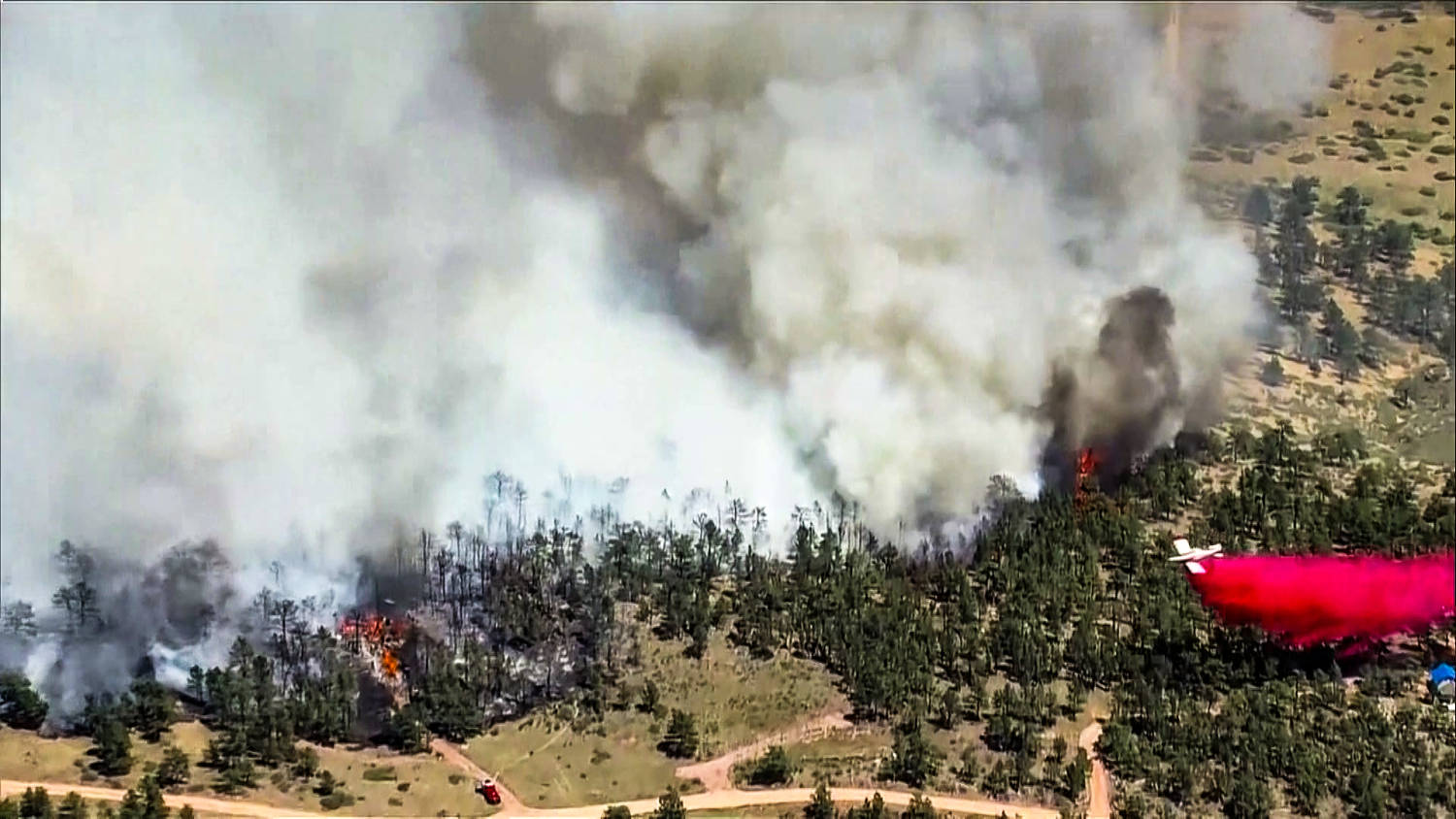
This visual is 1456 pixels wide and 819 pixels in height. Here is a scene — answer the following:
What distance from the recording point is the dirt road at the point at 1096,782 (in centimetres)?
1474

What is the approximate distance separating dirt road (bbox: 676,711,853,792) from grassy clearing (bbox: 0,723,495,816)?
1.99 meters

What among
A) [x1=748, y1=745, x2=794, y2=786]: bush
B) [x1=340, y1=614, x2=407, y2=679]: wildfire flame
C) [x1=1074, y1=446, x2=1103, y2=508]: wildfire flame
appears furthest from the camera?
[x1=1074, y1=446, x2=1103, y2=508]: wildfire flame

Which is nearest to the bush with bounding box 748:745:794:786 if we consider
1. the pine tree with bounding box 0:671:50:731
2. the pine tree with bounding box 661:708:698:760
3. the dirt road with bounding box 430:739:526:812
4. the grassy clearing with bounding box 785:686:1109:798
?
the grassy clearing with bounding box 785:686:1109:798

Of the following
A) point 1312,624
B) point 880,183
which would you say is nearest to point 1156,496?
point 1312,624

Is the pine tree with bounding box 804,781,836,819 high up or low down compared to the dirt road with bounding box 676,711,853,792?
down

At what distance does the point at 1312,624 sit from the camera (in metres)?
15.8

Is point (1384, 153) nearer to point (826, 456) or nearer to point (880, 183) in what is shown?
point (880, 183)

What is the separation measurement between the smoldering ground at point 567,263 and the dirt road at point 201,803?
8.40 ft

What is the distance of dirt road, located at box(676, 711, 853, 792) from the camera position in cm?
1527

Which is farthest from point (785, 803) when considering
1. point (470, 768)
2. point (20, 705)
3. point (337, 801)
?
point (20, 705)

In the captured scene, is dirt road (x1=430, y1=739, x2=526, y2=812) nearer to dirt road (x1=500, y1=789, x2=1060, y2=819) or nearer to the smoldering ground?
dirt road (x1=500, y1=789, x2=1060, y2=819)

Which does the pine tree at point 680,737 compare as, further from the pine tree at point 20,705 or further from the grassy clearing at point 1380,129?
the grassy clearing at point 1380,129

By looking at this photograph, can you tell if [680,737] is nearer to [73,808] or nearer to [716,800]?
[716,800]

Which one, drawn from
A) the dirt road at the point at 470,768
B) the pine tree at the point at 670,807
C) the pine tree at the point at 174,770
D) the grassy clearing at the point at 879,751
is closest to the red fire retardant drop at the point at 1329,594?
the grassy clearing at the point at 879,751
